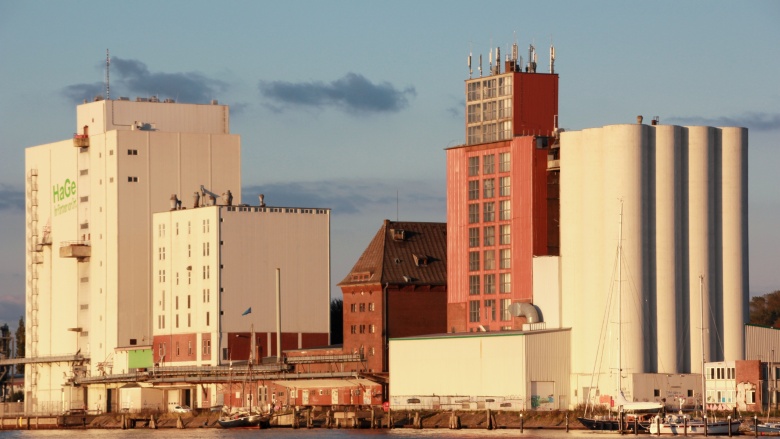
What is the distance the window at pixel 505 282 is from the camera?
147375 millimetres

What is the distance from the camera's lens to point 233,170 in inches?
7648

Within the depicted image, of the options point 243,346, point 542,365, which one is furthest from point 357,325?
point 542,365

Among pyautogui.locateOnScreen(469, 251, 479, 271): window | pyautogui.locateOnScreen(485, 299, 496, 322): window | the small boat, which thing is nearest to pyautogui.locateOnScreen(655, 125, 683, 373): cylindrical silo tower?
the small boat

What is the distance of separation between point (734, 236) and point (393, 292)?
3418 centimetres

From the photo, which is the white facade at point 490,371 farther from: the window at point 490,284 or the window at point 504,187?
the window at point 504,187

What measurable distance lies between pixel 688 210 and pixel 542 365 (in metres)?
17.5

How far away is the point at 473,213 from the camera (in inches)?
5950

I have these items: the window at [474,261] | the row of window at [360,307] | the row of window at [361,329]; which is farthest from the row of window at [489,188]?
the row of window at [361,329]

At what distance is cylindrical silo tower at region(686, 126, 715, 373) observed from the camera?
138m

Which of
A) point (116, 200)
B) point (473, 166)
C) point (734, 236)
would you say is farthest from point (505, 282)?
point (116, 200)

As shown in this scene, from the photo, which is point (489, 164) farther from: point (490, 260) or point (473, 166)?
point (490, 260)

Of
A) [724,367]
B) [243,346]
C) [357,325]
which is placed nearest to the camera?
[724,367]

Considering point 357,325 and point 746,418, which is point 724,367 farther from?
point 357,325

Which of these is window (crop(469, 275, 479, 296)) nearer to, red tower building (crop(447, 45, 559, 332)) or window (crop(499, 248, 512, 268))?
red tower building (crop(447, 45, 559, 332))
